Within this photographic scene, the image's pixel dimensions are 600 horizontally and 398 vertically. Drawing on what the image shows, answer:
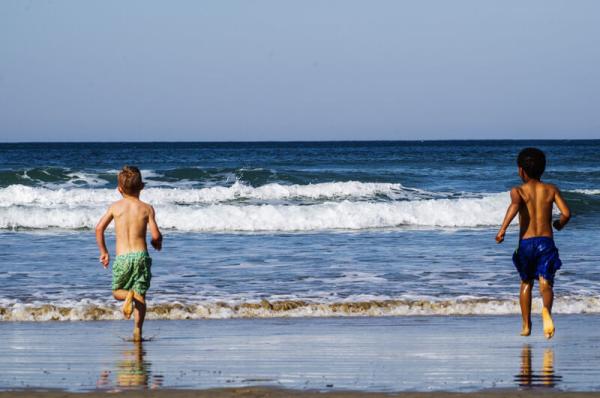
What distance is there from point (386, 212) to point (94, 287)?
A: 10742 mm

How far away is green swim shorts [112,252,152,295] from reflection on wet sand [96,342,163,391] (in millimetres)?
593

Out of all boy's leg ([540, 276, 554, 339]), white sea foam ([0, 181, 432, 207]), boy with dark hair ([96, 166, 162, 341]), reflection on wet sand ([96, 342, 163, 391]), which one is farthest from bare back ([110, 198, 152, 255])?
white sea foam ([0, 181, 432, 207])

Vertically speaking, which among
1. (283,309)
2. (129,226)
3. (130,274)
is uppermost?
(129,226)

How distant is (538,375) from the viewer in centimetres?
555

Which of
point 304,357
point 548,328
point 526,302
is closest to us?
point 304,357

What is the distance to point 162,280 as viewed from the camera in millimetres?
10750

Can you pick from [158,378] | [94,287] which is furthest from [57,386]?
[94,287]

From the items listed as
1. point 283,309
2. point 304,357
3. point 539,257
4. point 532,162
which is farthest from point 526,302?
point 283,309

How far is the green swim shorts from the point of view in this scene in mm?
6859

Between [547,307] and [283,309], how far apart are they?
2995mm

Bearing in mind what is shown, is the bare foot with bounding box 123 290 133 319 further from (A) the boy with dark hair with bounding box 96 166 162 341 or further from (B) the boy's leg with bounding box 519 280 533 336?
(B) the boy's leg with bounding box 519 280 533 336

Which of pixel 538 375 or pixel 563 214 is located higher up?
pixel 563 214

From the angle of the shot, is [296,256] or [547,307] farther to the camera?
[296,256]

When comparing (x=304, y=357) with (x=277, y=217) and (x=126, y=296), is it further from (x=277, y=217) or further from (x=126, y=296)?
(x=277, y=217)
